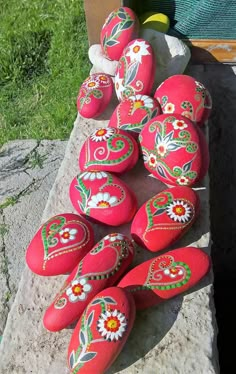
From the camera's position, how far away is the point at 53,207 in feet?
4.48

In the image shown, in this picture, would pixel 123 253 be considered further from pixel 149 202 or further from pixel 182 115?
pixel 182 115

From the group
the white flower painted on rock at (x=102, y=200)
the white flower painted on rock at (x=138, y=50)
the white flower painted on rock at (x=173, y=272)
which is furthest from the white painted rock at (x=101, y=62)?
the white flower painted on rock at (x=173, y=272)

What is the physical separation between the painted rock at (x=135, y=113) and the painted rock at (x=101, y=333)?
18.9 inches

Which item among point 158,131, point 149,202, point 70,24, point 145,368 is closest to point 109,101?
point 158,131

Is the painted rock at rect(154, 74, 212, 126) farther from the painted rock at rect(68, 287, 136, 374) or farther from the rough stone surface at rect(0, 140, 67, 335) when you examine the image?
the rough stone surface at rect(0, 140, 67, 335)

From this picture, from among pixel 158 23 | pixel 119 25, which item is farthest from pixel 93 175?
pixel 158 23

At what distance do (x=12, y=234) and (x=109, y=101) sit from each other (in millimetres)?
545

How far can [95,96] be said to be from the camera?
151 cm

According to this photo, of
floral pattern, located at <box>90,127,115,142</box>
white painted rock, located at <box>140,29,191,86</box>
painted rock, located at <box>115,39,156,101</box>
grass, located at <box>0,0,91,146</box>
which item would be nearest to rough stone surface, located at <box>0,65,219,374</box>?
floral pattern, located at <box>90,127,115,142</box>

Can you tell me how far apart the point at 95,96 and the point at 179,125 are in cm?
31

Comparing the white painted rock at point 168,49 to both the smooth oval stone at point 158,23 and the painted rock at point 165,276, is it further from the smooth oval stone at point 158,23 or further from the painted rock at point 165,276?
the painted rock at point 165,276

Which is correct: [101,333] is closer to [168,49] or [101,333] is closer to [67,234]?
[67,234]

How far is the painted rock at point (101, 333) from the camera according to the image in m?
1.00

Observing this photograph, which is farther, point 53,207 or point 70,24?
point 70,24
